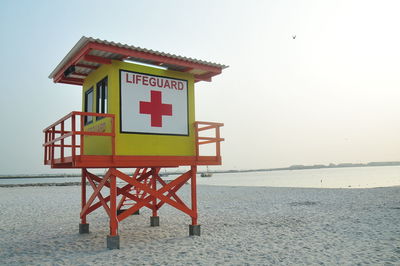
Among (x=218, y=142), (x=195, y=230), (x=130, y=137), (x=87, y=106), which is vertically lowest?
(x=195, y=230)

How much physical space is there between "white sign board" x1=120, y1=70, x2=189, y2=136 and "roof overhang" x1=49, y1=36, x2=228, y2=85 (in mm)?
478

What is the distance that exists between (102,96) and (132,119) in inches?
53.6

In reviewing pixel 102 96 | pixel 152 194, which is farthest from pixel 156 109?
pixel 152 194

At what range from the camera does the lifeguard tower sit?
848 cm

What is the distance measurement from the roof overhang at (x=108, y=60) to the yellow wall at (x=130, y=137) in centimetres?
A: 22

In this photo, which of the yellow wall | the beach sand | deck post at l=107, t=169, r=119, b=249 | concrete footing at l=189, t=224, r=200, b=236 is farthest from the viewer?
concrete footing at l=189, t=224, r=200, b=236

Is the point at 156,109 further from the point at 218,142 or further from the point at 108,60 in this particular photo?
the point at 218,142

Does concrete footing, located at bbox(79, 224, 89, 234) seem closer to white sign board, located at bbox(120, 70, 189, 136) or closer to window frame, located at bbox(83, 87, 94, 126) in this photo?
window frame, located at bbox(83, 87, 94, 126)

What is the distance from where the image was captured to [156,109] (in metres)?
9.51

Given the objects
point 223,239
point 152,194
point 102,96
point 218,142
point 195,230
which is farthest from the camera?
point 218,142

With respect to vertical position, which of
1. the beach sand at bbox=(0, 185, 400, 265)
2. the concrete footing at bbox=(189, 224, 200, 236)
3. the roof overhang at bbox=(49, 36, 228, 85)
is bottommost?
the beach sand at bbox=(0, 185, 400, 265)

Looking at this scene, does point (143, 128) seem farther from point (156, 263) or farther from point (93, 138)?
point (156, 263)

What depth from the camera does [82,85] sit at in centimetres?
1145

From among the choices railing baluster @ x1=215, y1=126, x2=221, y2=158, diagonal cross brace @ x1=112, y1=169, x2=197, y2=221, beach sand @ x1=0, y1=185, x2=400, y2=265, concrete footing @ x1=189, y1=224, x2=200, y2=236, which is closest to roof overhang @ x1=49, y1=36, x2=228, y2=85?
railing baluster @ x1=215, y1=126, x2=221, y2=158
